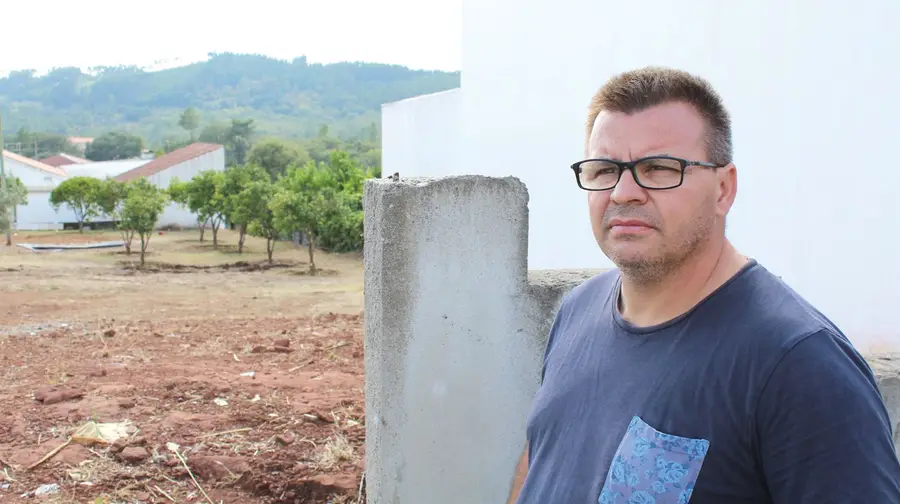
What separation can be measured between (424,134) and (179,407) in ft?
32.0

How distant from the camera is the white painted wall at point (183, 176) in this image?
141 ft

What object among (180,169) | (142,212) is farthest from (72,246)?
(180,169)

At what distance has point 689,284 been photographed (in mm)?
1511

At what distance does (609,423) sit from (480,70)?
9.53 m

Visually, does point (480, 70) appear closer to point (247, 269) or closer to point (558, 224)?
point (558, 224)

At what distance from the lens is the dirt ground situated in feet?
12.8

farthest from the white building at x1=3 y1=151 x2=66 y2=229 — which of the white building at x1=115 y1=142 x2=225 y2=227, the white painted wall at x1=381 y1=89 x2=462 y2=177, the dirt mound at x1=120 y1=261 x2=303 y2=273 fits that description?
the white painted wall at x1=381 y1=89 x2=462 y2=177

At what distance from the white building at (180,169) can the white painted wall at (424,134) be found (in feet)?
95.8

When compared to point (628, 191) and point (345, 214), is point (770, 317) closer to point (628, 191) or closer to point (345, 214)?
point (628, 191)

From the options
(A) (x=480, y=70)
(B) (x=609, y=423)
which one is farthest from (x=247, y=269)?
(B) (x=609, y=423)

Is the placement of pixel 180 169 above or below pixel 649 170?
above

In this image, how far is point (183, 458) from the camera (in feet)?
13.7

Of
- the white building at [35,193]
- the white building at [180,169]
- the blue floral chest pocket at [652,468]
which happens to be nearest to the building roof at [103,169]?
the white building at [35,193]

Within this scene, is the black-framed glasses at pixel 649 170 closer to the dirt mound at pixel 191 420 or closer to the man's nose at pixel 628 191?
the man's nose at pixel 628 191
